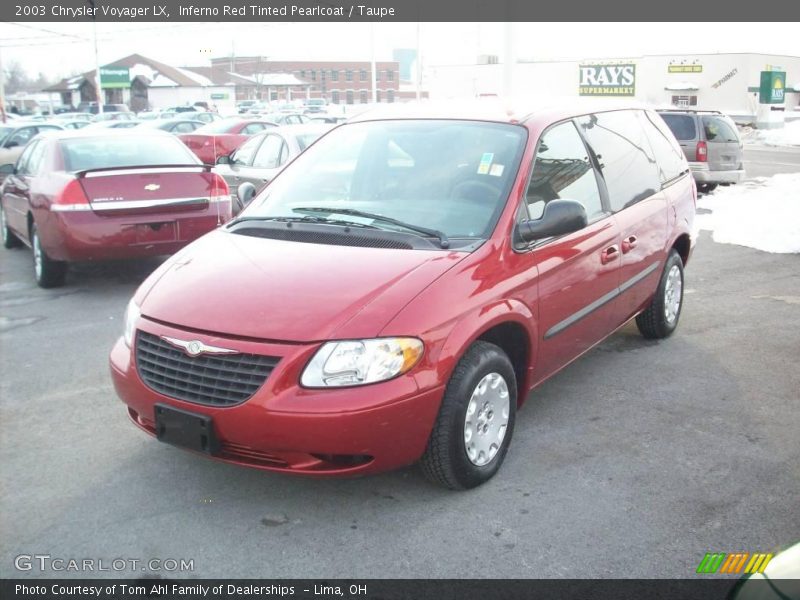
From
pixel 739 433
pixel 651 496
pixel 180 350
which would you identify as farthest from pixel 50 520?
pixel 739 433

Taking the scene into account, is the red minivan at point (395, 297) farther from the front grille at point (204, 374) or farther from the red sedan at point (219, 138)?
the red sedan at point (219, 138)

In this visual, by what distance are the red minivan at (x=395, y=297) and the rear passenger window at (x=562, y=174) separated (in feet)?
0.05

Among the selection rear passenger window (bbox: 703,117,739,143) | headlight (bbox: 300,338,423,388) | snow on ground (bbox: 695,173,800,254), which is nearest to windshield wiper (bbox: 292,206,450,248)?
Answer: headlight (bbox: 300,338,423,388)

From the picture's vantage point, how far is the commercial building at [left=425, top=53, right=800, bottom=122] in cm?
5481

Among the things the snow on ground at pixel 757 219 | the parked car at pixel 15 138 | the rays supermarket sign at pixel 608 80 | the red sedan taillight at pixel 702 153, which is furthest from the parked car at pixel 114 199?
the rays supermarket sign at pixel 608 80

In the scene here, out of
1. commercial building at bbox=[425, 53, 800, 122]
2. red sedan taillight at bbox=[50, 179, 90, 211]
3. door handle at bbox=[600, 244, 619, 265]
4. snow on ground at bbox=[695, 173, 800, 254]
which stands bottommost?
snow on ground at bbox=[695, 173, 800, 254]

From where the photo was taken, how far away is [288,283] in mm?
3693

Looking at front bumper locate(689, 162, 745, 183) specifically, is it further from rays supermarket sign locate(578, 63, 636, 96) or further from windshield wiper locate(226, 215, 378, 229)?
rays supermarket sign locate(578, 63, 636, 96)

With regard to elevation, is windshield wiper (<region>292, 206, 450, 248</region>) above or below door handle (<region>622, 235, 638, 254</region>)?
above

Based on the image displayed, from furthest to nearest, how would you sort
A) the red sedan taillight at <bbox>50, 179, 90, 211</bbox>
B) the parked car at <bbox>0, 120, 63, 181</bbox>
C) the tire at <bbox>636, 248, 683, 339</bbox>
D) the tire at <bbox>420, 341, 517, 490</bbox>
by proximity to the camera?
the parked car at <bbox>0, 120, 63, 181</bbox> → the red sedan taillight at <bbox>50, 179, 90, 211</bbox> → the tire at <bbox>636, 248, 683, 339</bbox> → the tire at <bbox>420, 341, 517, 490</bbox>

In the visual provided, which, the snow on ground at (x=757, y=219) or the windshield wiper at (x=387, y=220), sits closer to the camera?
the windshield wiper at (x=387, y=220)

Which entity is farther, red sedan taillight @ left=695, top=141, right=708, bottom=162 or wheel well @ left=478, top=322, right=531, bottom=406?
red sedan taillight @ left=695, top=141, right=708, bottom=162

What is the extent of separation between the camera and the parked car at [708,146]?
1602cm

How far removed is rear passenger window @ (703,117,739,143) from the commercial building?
3389cm
